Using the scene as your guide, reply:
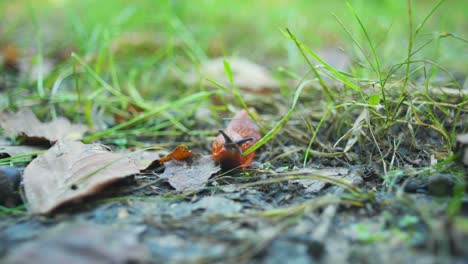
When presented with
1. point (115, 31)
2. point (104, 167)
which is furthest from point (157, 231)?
point (115, 31)

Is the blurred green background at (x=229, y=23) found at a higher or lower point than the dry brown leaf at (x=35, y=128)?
higher

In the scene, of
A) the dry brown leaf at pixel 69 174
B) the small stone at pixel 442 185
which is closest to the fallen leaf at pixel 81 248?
the dry brown leaf at pixel 69 174

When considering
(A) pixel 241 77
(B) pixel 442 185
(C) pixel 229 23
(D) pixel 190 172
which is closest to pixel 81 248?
(D) pixel 190 172

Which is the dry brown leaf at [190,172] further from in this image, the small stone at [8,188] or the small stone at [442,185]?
the small stone at [442,185]

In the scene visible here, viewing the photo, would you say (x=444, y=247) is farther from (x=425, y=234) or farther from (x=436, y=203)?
(x=436, y=203)

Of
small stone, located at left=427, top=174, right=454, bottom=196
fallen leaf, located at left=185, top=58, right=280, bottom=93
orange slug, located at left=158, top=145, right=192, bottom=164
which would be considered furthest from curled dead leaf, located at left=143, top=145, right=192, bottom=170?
fallen leaf, located at left=185, top=58, right=280, bottom=93

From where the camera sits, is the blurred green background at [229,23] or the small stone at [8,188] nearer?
the small stone at [8,188]

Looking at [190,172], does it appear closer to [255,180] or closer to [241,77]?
[255,180]
